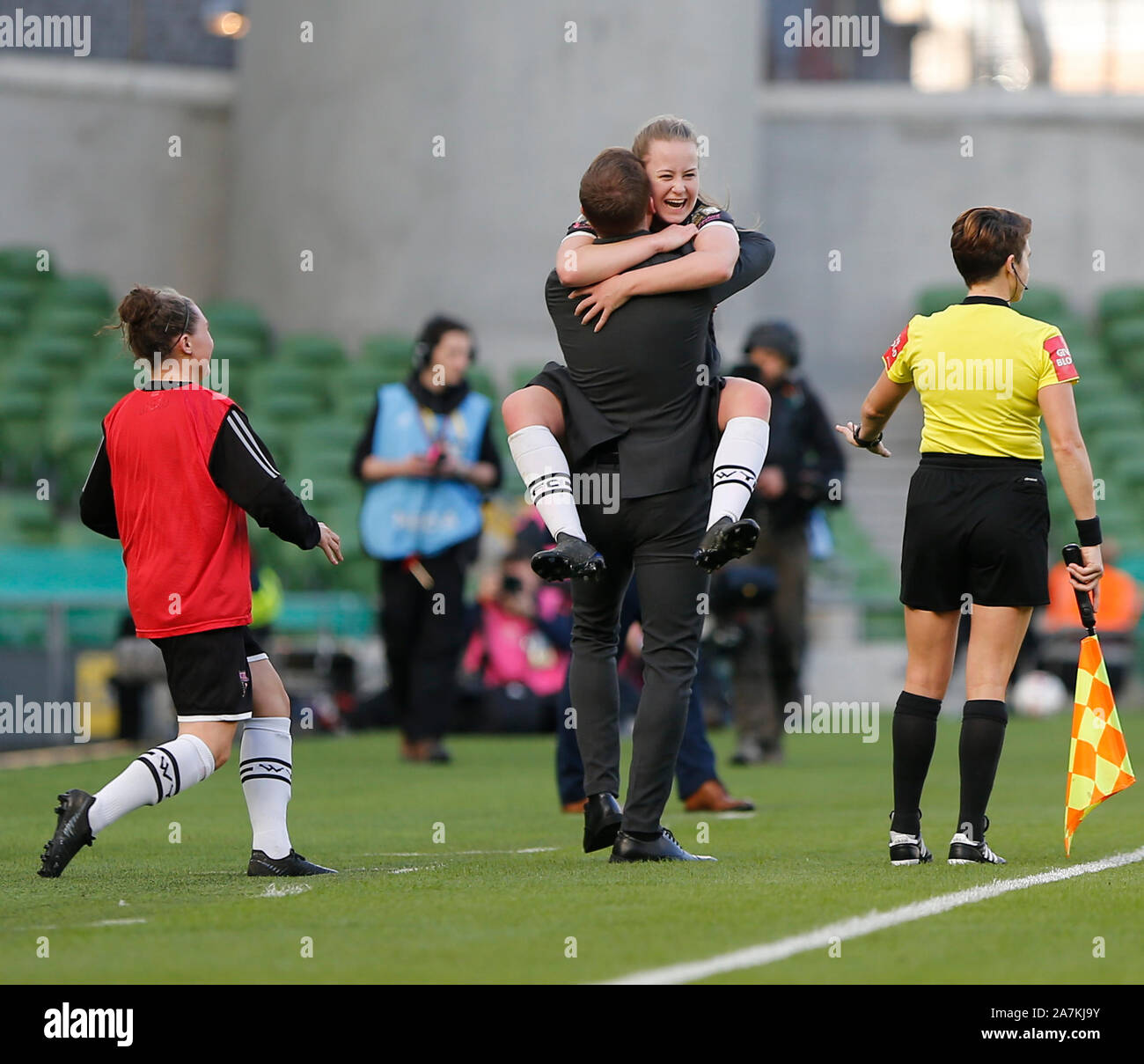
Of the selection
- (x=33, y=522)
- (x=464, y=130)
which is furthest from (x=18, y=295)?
(x=464, y=130)

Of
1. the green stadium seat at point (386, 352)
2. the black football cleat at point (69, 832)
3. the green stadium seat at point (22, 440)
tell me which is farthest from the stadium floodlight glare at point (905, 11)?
the black football cleat at point (69, 832)

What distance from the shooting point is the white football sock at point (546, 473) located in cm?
559

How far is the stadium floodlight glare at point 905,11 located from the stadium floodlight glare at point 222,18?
717 cm

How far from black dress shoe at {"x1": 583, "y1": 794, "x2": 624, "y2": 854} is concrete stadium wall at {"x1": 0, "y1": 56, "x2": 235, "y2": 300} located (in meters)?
16.5

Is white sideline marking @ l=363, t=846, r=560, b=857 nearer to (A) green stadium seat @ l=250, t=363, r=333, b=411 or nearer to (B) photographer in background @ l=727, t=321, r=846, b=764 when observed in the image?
(B) photographer in background @ l=727, t=321, r=846, b=764

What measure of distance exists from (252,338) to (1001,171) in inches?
335

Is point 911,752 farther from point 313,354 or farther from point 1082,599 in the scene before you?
point 313,354

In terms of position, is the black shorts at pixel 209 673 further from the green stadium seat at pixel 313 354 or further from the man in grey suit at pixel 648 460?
the green stadium seat at pixel 313 354

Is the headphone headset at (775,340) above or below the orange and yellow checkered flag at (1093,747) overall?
above

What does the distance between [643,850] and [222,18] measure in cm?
1917

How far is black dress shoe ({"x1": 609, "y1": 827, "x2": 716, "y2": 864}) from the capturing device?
221 inches

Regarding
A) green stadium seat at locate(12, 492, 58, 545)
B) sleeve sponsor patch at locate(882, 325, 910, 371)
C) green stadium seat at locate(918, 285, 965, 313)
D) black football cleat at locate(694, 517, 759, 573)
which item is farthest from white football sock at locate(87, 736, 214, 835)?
green stadium seat at locate(918, 285, 965, 313)

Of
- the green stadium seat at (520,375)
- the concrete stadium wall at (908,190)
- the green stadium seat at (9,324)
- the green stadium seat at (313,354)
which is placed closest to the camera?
the green stadium seat at (520,375)
